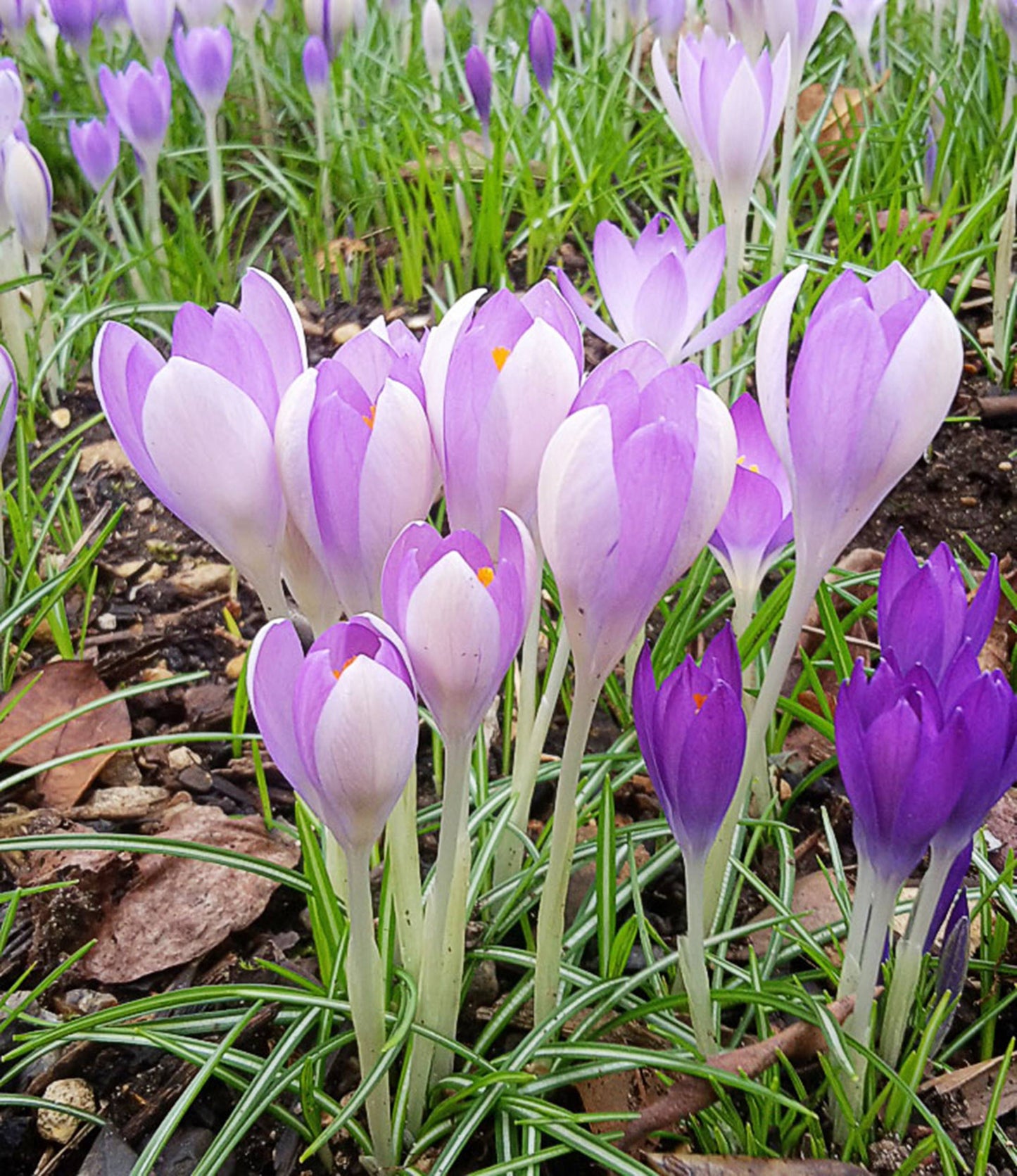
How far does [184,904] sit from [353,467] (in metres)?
0.73

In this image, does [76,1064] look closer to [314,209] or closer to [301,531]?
[301,531]

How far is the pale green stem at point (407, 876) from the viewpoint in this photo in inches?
35.6

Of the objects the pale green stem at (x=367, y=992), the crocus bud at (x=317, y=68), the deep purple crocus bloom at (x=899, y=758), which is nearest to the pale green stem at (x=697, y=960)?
the deep purple crocus bloom at (x=899, y=758)

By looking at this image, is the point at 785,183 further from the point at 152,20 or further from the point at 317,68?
the point at 152,20

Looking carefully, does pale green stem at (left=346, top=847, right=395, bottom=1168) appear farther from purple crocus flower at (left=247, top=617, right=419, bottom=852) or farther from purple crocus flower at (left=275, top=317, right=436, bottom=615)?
purple crocus flower at (left=275, top=317, right=436, bottom=615)

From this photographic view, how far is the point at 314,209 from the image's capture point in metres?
3.02

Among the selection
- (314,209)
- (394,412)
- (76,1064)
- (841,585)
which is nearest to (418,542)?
(394,412)

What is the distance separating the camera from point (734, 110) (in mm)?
1393

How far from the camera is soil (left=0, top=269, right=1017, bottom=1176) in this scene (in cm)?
106

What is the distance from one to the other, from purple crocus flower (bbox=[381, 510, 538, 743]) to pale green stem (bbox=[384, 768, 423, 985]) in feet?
0.62

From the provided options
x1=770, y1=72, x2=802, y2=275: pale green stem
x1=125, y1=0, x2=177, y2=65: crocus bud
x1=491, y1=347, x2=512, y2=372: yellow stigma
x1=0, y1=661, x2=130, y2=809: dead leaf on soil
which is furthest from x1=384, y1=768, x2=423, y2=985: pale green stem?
x1=125, y1=0, x2=177, y2=65: crocus bud

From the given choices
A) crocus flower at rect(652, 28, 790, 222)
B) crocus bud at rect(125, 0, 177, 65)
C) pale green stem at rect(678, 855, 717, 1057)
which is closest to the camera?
pale green stem at rect(678, 855, 717, 1057)

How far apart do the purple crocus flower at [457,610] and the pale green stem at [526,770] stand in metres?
0.25

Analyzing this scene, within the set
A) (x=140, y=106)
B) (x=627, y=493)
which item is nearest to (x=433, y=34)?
(x=140, y=106)
